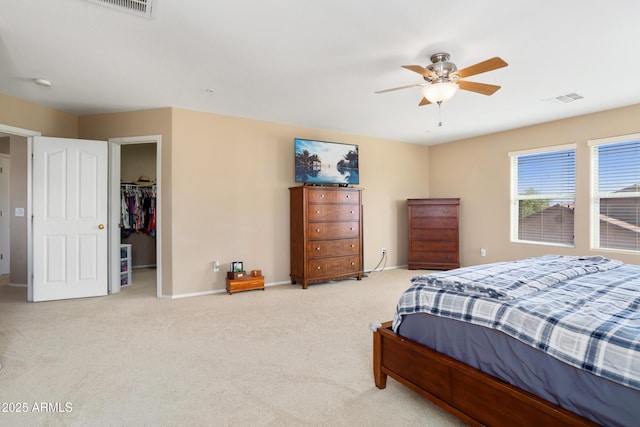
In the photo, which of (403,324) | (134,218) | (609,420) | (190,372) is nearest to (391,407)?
(403,324)

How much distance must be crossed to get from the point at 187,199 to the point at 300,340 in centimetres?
248

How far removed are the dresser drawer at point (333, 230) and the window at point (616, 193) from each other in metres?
3.25

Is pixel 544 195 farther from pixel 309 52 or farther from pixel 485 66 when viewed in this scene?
pixel 309 52

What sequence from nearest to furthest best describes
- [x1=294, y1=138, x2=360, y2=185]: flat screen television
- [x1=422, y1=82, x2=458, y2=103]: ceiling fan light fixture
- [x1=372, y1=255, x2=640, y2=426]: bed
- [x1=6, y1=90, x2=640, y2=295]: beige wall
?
[x1=372, y1=255, x2=640, y2=426]: bed → [x1=422, y1=82, x2=458, y2=103]: ceiling fan light fixture → [x1=6, y1=90, x2=640, y2=295]: beige wall → [x1=294, y1=138, x2=360, y2=185]: flat screen television

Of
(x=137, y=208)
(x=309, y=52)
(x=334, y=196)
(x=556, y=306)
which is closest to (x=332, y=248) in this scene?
(x=334, y=196)

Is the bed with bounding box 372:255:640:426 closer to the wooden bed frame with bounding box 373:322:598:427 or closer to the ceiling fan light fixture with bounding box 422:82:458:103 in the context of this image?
the wooden bed frame with bounding box 373:322:598:427

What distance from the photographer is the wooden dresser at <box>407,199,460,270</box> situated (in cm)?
568

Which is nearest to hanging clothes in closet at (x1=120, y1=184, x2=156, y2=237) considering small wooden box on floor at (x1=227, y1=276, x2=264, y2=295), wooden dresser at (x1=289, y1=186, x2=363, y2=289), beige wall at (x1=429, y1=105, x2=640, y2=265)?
small wooden box on floor at (x1=227, y1=276, x2=264, y2=295)

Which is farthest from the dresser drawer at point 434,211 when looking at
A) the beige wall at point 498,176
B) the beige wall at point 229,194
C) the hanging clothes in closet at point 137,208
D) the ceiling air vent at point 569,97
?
the hanging clothes in closet at point 137,208

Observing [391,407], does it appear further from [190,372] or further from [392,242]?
[392,242]

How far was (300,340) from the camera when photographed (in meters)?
2.76

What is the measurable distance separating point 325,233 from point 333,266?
1.72 ft

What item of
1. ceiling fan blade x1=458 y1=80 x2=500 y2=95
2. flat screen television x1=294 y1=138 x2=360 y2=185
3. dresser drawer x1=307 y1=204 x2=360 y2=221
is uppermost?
ceiling fan blade x1=458 y1=80 x2=500 y2=95

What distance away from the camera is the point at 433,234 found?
18.8 feet
